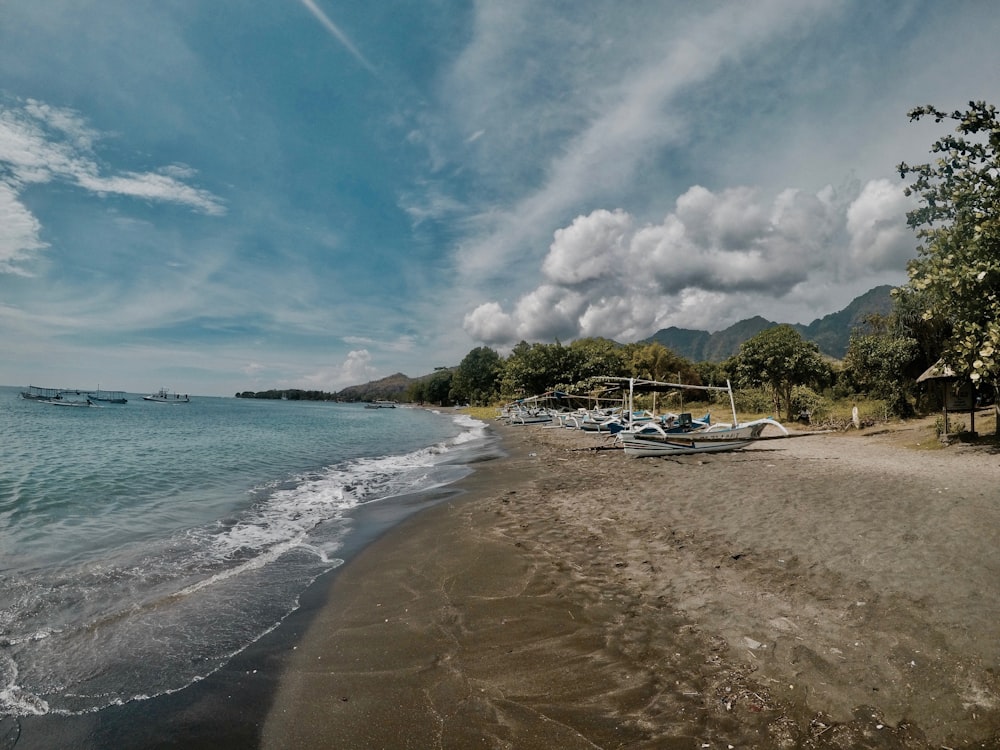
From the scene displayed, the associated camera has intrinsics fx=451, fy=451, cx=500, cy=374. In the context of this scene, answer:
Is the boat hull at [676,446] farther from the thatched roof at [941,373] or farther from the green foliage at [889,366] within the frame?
the green foliage at [889,366]

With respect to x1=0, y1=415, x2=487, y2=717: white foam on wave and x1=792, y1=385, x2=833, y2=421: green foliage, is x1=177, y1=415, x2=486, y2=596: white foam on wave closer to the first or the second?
x1=0, y1=415, x2=487, y2=717: white foam on wave

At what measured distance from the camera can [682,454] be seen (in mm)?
17922

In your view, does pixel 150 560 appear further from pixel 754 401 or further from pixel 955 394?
pixel 754 401

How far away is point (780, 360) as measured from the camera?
1140 inches

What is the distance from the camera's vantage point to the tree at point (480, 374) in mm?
104625

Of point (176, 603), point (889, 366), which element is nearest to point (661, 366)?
point (889, 366)

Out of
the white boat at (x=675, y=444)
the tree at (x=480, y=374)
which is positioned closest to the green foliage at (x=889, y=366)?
the white boat at (x=675, y=444)

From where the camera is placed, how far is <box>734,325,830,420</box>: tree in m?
28.8

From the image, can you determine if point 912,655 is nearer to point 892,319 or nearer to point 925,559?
point 925,559

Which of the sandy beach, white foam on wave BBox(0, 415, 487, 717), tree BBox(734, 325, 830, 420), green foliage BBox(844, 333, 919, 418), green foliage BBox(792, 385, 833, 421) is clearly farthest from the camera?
green foliage BBox(792, 385, 833, 421)

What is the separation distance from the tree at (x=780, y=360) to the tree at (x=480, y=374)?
73160 mm

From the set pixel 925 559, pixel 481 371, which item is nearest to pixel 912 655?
pixel 925 559

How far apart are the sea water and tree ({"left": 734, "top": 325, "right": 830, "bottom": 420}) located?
21.3 m

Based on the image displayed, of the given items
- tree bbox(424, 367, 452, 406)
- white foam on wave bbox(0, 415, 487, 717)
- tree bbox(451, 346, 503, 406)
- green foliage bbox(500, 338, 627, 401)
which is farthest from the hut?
tree bbox(424, 367, 452, 406)
